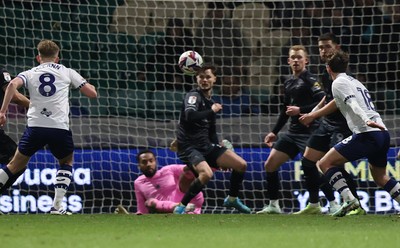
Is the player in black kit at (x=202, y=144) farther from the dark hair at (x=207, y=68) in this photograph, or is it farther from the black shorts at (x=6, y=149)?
the black shorts at (x=6, y=149)

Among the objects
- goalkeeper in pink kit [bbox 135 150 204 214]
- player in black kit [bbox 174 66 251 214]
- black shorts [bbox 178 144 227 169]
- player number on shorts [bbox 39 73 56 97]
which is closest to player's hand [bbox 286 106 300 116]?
player in black kit [bbox 174 66 251 214]

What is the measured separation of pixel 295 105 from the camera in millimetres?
11445

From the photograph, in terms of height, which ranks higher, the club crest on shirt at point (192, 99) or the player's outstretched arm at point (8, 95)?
the player's outstretched arm at point (8, 95)

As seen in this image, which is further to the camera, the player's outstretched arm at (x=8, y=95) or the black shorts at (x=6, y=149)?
the black shorts at (x=6, y=149)

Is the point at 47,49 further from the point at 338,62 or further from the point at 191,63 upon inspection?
the point at 338,62

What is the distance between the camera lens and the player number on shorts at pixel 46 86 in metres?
10.1

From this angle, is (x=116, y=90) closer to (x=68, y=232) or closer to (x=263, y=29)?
(x=263, y=29)

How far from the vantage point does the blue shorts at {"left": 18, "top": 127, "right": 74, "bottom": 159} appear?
33.1ft

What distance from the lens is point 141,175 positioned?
41.9 feet

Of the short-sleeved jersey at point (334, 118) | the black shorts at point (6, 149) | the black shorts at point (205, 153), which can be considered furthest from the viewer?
the black shorts at point (205, 153)

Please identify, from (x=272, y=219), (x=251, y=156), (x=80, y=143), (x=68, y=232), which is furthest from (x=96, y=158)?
(x=68, y=232)

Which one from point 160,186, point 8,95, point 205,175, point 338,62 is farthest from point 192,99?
point 8,95

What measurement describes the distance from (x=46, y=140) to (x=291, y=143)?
277 cm

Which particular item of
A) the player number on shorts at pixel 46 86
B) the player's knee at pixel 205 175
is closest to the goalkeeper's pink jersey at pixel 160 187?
the player's knee at pixel 205 175
